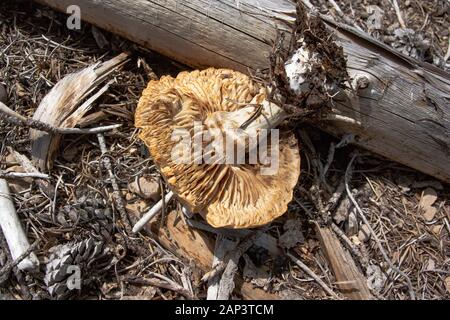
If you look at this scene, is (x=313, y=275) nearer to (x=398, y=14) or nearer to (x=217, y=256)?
(x=217, y=256)

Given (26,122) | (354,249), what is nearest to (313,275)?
(354,249)

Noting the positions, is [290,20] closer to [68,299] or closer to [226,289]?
[226,289]

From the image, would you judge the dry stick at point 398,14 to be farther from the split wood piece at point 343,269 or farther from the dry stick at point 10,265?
the dry stick at point 10,265

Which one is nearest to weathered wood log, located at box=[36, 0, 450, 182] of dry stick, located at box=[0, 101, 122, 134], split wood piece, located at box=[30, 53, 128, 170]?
split wood piece, located at box=[30, 53, 128, 170]

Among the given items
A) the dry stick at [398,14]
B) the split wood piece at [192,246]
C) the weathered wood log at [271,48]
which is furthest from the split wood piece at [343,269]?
the dry stick at [398,14]

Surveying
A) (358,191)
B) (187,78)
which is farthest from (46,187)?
(358,191)

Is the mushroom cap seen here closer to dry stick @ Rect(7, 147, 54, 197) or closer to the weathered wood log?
the weathered wood log
